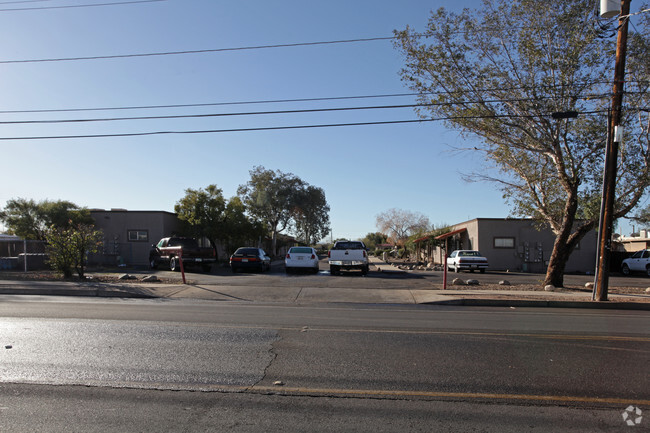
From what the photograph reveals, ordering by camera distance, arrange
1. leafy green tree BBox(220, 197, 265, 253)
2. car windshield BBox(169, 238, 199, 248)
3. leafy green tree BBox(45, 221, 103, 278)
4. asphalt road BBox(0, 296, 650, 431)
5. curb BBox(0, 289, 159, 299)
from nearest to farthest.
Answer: asphalt road BBox(0, 296, 650, 431) < curb BBox(0, 289, 159, 299) < leafy green tree BBox(45, 221, 103, 278) < car windshield BBox(169, 238, 199, 248) < leafy green tree BBox(220, 197, 265, 253)

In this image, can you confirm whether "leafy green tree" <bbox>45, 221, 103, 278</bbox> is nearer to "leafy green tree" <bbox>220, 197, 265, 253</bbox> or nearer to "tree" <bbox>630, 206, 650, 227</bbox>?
"leafy green tree" <bbox>220, 197, 265, 253</bbox>

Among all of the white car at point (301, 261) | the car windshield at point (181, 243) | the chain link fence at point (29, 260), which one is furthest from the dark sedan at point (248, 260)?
the chain link fence at point (29, 260)


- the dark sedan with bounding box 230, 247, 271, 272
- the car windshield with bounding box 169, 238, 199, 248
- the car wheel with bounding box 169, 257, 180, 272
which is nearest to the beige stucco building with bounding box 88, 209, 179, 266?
the car windshield with bounding box 169, 238, 199, 248

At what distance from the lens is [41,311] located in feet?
31.6

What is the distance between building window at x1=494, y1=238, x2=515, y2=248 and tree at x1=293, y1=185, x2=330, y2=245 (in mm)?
27528

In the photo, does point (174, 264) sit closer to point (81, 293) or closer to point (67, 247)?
point (67, 247)

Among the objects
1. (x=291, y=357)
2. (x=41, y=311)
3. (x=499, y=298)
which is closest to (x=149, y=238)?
(x=41, y=311)

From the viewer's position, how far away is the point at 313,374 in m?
5.32

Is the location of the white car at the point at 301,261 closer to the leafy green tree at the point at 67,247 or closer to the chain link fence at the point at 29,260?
the leafy green tree at the point at 67,247

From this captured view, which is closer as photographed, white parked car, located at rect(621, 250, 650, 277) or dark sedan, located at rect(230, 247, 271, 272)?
dark sedan, located at rect(230, 247, 271, 272)

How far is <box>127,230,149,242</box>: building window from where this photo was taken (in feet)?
100

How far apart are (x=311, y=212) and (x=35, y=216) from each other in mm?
33671

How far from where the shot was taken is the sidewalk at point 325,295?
1337 centimetres

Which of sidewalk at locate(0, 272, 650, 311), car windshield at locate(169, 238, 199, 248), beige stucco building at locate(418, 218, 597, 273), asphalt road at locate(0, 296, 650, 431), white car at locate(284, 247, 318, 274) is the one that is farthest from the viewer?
beige stucco building at locate(418, 218, 597, 273)
